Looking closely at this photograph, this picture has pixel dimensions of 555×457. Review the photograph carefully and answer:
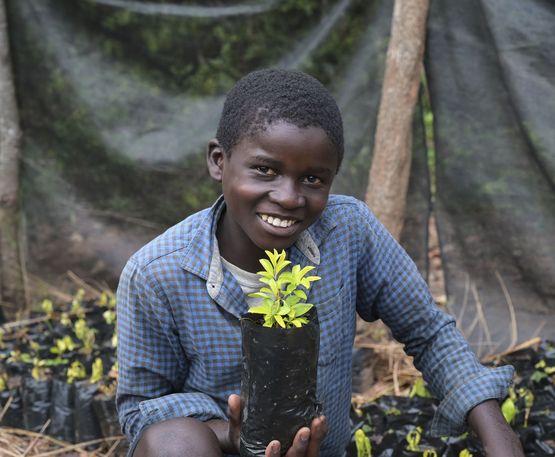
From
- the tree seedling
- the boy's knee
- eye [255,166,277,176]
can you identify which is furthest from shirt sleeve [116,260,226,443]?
the tree seedling

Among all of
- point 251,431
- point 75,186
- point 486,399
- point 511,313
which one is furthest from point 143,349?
point 75,186

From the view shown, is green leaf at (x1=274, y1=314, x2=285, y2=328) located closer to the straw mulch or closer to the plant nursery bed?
the plant nursery bed

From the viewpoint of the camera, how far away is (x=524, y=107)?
3549mm

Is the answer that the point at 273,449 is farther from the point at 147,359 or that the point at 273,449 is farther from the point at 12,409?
the point at 12,409

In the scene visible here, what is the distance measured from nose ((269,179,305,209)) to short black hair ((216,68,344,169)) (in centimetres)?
14

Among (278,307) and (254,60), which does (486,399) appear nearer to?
(278,307)

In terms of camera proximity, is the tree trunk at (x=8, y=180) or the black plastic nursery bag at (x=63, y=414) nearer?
the black plastic nursery bag at (x=63, y=414)

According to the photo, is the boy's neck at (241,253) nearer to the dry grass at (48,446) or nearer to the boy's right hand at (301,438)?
the boy's right hand at (301,438)

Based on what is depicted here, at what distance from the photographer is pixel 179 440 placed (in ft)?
6.24

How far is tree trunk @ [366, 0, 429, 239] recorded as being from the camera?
357cm

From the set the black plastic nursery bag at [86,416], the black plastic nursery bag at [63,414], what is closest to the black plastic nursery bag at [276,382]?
the black plastic nursery bag at [86,416]

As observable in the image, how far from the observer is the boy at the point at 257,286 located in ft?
6.29

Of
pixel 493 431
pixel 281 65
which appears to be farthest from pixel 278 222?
pixel 281 65

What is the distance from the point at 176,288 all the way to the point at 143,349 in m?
0.19
